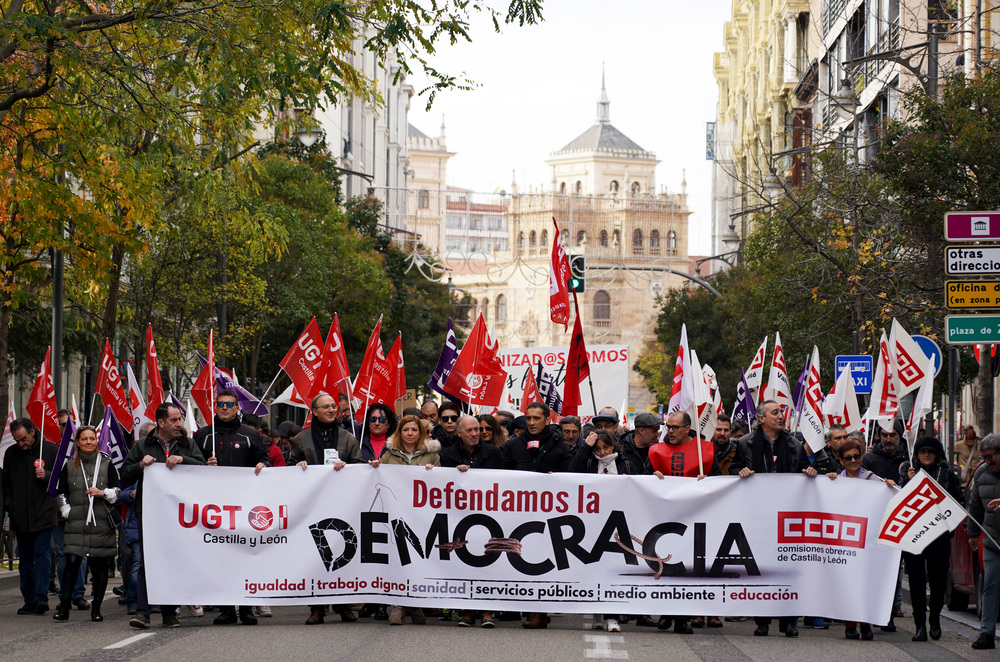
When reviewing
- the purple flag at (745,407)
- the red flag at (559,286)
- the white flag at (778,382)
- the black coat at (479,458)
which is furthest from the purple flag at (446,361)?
the black coat at (479,458)

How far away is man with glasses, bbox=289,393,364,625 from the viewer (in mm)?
12102

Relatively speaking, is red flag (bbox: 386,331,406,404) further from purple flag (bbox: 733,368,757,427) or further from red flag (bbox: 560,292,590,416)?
red flag (bbox: 560,292,590,416)

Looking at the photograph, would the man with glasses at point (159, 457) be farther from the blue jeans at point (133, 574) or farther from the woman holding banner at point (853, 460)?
the woman holding banner at point (853, 460)

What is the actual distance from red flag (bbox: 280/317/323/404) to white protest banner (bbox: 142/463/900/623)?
412 cm

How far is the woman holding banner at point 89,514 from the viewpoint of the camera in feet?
40.8

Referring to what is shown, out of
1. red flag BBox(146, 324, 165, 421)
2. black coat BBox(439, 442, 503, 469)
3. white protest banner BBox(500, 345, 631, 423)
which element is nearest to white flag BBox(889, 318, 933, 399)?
black coat BBox(439, 442, 503, 469)

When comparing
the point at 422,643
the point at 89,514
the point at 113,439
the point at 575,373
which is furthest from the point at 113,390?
A: the point at 422,643

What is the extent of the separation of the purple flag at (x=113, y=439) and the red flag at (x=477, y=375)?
460cm

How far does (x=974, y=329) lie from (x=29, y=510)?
8251 mm

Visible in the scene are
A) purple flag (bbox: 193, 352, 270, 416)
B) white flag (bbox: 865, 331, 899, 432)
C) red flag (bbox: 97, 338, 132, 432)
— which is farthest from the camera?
purple flag (bbox: 193, 352, 270, 416)

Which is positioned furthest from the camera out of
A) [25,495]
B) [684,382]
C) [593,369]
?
[593,369]

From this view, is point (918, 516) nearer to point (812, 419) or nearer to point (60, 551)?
point (812, 419)

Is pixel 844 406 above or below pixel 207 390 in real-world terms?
below

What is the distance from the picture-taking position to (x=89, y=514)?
12.5 m
